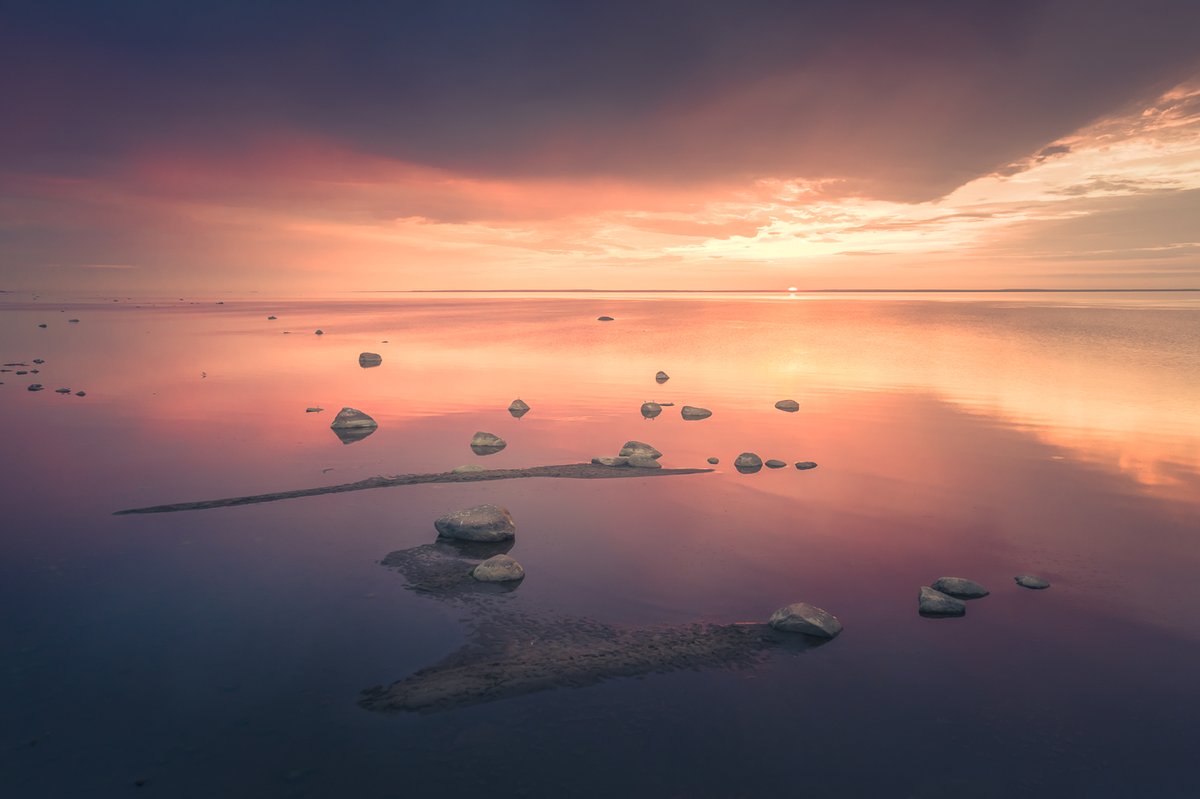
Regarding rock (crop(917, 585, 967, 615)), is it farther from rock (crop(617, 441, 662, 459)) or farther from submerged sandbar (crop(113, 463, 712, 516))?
rock (crop(617, 441, 662, 459))

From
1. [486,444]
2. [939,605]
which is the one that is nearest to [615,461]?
[486,444]

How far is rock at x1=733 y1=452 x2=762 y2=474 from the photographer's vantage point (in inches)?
1003

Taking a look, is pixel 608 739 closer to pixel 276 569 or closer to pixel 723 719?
pixel 723 719

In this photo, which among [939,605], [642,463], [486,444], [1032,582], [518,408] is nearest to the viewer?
[939,605]

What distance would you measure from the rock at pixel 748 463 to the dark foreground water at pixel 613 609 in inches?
20.2

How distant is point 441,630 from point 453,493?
9.51m

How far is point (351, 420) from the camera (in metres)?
32.5

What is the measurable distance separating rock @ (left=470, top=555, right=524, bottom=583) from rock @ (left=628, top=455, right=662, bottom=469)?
10.3 meters

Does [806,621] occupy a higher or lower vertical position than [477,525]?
lower

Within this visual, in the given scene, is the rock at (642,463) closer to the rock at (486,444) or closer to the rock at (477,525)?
the rock at (486,444)

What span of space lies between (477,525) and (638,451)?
9.68 metres

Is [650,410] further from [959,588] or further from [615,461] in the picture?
[959,588]

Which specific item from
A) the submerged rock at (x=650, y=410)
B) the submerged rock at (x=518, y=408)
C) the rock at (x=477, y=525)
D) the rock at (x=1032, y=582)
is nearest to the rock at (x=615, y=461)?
the rock at (x=477, y=525)

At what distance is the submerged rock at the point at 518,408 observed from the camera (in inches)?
1459
